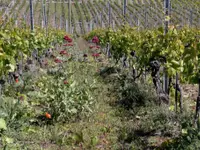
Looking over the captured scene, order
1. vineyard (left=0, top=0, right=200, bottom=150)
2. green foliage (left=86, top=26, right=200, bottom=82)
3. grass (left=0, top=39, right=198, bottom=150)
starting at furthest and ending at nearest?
grass (left=0, top=39, right=198, bottom=150)
vineyard (left=0, top=0, right=200, bottom=150)
green foliage (left=86, top=26, right=200, bottom=82)

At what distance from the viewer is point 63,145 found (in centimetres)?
509

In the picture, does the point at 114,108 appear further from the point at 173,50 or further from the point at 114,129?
the point at 173,50

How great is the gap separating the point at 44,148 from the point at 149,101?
8.95ft

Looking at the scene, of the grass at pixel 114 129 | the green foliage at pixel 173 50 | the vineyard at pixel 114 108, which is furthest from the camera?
the grass at pixel 114 129

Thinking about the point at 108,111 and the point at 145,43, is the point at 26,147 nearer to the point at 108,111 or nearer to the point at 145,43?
the point at 108,111

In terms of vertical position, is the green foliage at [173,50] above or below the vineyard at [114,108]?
above

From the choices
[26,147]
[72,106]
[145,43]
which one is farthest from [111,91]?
[26,147]

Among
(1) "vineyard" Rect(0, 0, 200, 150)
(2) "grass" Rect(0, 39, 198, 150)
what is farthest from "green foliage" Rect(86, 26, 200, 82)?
(2) "grass" Rect(0, 39, 198, 150)

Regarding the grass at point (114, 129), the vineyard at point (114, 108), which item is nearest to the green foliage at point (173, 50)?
the vineyard at point (114, 108)

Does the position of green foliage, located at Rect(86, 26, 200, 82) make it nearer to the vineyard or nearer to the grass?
the vineyard

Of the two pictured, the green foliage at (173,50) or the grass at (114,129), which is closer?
the green foliage at (173,50)

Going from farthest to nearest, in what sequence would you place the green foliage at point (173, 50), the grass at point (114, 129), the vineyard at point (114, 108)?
the grass at point (114, 129) → the vineyard at point (114, 108) → the green foliage at point (173, 50)

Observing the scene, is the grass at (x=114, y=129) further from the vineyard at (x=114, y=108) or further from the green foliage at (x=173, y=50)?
the green foliage at (x=173, y=50)

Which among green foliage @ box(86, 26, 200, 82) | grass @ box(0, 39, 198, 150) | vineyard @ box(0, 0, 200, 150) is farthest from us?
grass @ box(0, 39, 198, 150)
